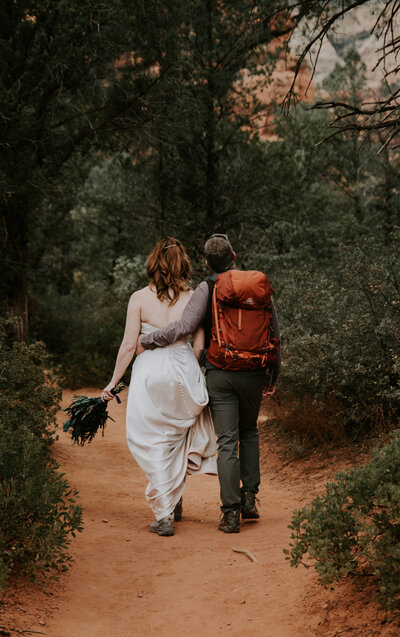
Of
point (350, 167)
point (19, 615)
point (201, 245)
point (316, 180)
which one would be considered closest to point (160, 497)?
point (19, 615)

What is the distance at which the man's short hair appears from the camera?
15.9 ft

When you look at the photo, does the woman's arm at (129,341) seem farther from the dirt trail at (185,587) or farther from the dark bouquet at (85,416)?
the dirt trail at (185,587)

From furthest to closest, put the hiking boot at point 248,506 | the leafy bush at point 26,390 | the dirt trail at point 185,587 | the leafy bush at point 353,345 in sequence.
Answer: the leafy bush at point 353,345, the leafy bush at point 26,390, the hiking boot at point 248,506, the dirt trail at point 185,587

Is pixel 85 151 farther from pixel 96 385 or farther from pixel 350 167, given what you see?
pixel 350 167

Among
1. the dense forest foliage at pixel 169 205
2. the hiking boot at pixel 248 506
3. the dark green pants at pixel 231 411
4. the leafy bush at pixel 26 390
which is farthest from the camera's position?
the leafy bush at pixel 26 390

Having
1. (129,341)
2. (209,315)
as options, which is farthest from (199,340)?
(129,341)

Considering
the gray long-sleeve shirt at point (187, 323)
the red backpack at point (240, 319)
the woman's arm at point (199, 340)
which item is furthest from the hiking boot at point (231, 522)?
the gray long-sleeve shirt at point (187, 323)

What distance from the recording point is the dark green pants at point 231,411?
4.73 metres

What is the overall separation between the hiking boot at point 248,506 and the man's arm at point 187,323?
1398mm

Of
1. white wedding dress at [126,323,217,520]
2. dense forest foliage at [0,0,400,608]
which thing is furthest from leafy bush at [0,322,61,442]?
white wedding dress at [126,323,217,520]

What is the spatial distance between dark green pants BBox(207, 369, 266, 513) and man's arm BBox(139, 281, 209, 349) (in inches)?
15.1

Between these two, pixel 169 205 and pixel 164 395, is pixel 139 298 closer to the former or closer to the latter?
pixel 164 395

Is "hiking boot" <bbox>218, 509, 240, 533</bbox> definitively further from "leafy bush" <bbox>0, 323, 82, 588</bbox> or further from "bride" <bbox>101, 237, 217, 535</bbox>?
"leafy bush" <bbox>0, 323, 82, 588</bbox>

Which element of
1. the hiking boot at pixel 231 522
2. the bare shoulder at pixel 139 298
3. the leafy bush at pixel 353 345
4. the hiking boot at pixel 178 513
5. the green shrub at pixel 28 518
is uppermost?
the bare shoulder at pixel 139 298
